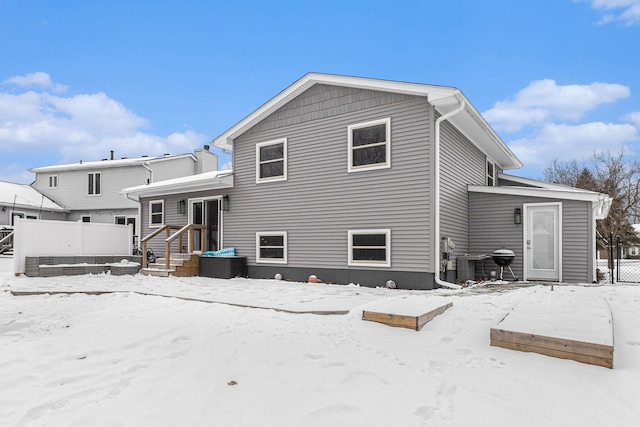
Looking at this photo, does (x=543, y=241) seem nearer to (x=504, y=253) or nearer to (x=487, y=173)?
(x=504, y=253)

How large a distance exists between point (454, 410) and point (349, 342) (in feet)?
5.21

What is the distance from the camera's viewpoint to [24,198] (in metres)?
22.9

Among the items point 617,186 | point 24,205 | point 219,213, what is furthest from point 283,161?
point 617,186

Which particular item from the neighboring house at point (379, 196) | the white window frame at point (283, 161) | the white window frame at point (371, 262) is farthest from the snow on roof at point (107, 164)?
the white window frame at point (371, 262)

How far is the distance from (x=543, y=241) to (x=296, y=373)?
28.2ft

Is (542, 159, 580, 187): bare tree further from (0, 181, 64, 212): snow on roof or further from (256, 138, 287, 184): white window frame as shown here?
(0, 181, 64, 212): snow on roof

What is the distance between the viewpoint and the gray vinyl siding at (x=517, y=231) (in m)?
8.99

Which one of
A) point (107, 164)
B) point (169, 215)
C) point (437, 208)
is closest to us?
point (437, 208)

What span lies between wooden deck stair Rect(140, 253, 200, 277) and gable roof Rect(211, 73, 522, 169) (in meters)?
3.64

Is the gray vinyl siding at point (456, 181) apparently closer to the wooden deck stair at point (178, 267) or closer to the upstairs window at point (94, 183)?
the wooden deck stair at point (178, 267)

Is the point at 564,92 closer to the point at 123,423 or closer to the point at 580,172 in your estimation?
the point at 580,172

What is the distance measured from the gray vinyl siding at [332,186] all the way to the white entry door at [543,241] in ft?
10.9

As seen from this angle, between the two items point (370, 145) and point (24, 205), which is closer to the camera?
point (370, 145)

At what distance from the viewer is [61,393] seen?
295 centimetres
